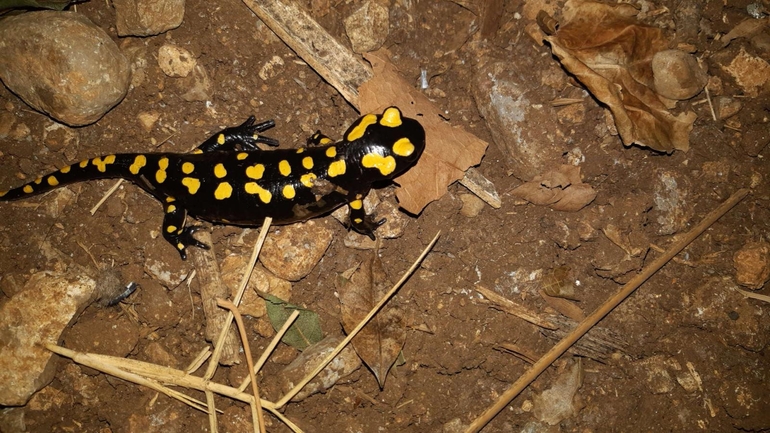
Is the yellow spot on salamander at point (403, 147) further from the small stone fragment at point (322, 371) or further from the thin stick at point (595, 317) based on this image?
the thin stick at point (595, 317)

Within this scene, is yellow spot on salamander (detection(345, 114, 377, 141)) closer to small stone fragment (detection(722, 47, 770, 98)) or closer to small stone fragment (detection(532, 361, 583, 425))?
small stone fragment (detection(532, 361, 583, 425))

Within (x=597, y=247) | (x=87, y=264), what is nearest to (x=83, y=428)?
(x=87, y=264)

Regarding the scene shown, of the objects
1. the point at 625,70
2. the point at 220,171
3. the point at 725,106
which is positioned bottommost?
the point at 220,171

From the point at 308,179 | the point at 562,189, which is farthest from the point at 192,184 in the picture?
the point at 562,189

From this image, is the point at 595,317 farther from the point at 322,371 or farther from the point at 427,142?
the point at 322,371

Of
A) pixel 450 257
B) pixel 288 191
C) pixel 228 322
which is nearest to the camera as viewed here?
pixel 228 322

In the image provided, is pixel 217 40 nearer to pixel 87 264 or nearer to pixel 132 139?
pixel 132 139

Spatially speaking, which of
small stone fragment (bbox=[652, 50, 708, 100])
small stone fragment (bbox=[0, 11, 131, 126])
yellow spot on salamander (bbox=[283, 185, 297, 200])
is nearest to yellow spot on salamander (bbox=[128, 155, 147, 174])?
small stone fragment (bbox=[0, 11, 131, 126])
